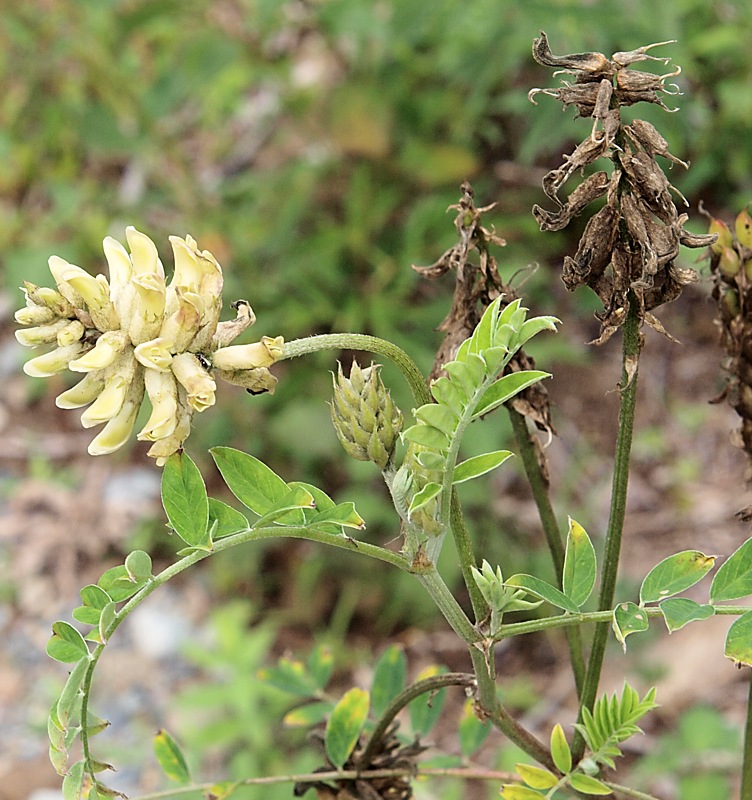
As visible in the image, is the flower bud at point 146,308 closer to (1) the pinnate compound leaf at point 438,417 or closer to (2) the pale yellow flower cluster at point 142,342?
(2) the pale yellow flower cluster at point 142,342

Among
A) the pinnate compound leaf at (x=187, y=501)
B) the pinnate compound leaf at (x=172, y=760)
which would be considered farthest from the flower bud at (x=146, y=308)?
the pinnate compound leaf at (x=172, y=760)

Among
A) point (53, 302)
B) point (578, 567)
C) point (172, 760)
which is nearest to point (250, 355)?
point (53, 302)

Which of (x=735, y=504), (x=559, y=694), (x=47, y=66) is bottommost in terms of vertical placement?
(x=559, y=694)

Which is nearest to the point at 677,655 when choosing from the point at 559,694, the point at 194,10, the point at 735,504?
the point at 559,694

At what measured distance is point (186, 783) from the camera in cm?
118

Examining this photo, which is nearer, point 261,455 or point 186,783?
point 186,783

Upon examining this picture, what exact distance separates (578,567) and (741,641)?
15 centimetres

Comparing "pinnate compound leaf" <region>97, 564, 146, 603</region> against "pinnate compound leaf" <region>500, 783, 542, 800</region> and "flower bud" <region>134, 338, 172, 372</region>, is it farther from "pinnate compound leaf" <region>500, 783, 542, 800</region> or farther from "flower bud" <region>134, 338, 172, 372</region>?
"pinnate compound leaf" <region>500, 783, 542, 800</region>

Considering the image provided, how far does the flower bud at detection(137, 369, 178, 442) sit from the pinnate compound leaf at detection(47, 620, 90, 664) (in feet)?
0.74

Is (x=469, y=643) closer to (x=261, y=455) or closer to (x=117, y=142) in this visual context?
(x=261, y=455)

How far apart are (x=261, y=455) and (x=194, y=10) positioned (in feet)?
4.57

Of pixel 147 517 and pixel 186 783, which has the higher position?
pixel 186 783

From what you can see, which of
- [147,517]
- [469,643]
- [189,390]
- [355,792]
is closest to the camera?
[189,390]

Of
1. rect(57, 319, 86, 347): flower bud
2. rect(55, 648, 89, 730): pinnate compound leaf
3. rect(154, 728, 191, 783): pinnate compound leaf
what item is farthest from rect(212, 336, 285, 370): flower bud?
rect(154, 728, 191, 783): pinnate compound leaf
